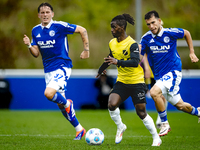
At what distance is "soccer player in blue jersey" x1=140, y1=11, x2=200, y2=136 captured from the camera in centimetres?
670

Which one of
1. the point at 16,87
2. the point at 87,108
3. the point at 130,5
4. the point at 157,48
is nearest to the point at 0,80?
the point at 16,87

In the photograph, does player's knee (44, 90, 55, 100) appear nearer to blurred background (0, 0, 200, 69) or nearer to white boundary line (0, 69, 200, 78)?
white boundary line (0, 69, 200, 78)

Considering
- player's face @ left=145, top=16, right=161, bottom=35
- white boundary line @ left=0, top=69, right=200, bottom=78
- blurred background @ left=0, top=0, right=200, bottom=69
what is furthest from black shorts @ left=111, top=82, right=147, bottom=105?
blurred background @ left=0, top=0, right=200, bottom=69

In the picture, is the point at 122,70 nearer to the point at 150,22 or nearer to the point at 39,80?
the point at 150,22

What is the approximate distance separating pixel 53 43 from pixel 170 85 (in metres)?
2.21

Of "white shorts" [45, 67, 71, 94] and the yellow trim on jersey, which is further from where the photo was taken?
"white shorts" [45, 67, 71, 94]

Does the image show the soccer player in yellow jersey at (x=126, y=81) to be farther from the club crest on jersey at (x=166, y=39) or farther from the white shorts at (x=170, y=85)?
the club crest on jersey at (x=166, y=39)

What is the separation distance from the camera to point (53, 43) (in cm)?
677

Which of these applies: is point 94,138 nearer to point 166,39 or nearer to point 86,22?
point 166,39

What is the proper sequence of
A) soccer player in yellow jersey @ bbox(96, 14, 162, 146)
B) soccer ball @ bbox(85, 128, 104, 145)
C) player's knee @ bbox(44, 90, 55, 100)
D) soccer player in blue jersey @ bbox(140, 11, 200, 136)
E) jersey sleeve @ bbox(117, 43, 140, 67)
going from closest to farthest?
1. jersey sleeve @ bbox(117, 43, 140, 67)
2. soccer ball @ bbox(85, 128, 104, 145)
3. soccer player in yellow jersey @ bbox(96, 14, 162, 146)
4. player's knee @ bbox(44, 90, 55, 100)
5. soccer player in blue jersey @ bbox(140, 11, 200, 136)

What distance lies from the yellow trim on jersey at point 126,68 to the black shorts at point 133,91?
0.23 ft

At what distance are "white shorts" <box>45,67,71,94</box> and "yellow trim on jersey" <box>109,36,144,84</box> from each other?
40.6 inches

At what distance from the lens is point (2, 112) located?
12961mm

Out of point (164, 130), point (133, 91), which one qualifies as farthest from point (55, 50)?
point (164, 130)
